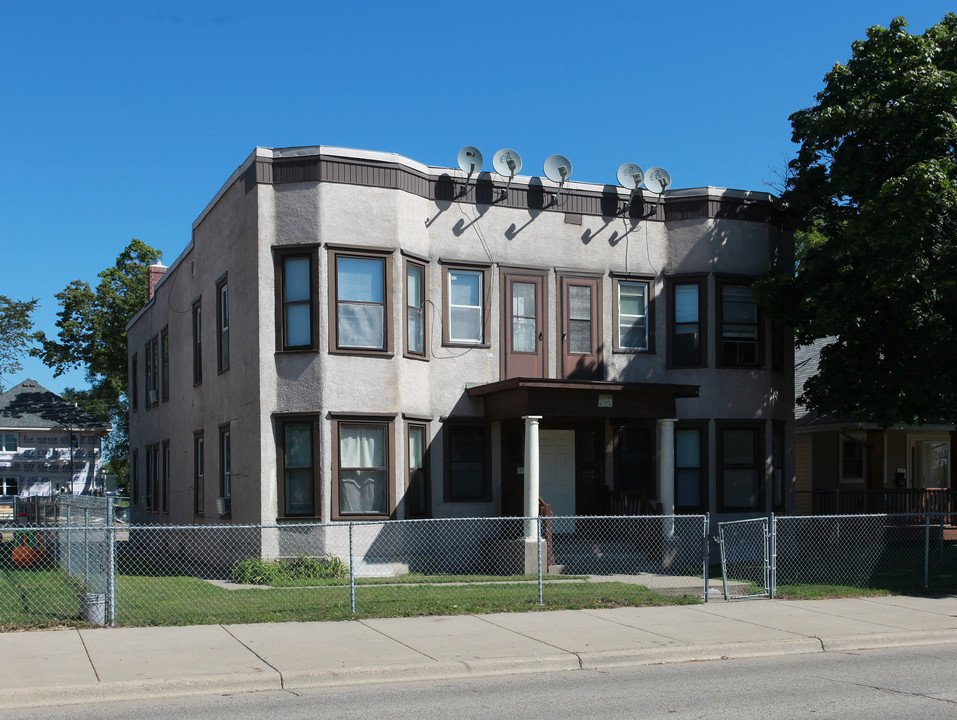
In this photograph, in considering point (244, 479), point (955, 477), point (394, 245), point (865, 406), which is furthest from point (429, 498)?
point (955, 477)

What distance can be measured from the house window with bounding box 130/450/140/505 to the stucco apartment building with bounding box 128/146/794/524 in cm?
737

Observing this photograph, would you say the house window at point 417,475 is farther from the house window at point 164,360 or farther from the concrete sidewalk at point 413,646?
the house window at point 164,360

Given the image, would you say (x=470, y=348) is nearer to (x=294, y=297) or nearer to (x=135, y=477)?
(x=294, y=297)

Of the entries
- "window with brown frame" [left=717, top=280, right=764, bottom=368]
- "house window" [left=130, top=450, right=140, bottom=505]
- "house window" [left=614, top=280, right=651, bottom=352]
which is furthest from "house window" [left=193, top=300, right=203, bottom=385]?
"window with brown frame" [left=717, top=280, right=764, bottom=368]

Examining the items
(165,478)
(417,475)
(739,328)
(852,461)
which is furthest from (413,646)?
(852,461)

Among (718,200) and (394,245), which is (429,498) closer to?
(394,245)

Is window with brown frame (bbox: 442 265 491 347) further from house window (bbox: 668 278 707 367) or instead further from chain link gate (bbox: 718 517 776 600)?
chain link gate (bbox: 718 517 776 600)

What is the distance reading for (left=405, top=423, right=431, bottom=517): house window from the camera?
18.7 metres

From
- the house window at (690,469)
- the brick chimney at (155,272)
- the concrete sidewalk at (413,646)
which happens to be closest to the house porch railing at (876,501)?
the house window at (690,469)

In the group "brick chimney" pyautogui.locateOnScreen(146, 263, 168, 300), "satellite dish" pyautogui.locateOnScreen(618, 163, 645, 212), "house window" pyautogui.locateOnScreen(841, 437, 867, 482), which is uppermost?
"satellite dish" pyautogui.locateOnScreen(618, 163, 645, 212)

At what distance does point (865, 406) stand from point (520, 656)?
38.3 ft

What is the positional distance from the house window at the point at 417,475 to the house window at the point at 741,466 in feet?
20.8

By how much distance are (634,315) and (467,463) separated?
188 inches

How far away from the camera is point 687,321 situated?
21172 millimetres
